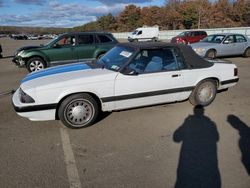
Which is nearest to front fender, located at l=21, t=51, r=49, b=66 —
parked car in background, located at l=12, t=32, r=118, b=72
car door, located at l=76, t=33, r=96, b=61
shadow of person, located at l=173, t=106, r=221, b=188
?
parked car in background, located at l=12, t=32, r=118, b=72

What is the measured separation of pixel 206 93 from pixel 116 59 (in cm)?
227

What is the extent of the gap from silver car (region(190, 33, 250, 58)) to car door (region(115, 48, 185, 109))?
823cm

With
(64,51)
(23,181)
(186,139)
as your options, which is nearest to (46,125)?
(23,181)

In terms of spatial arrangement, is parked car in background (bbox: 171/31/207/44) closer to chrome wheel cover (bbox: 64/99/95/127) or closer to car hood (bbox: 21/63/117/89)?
car hood (bbox: 21/63/117/89)

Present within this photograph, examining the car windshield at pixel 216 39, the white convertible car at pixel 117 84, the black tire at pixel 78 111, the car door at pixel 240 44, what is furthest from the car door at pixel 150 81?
the car door at pixel 240 44

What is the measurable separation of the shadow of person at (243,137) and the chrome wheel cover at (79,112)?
2.56 meters

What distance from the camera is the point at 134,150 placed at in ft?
12.2

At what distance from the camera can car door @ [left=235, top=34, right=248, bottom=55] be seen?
13.9m

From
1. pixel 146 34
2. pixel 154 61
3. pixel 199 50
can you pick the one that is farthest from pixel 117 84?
pixel 146 34

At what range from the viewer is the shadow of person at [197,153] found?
9.91 ft

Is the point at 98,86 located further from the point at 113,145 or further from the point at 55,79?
the point at 113,145

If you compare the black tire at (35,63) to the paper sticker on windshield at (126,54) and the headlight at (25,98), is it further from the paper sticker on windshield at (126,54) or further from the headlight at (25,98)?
the headlight at (25,98)

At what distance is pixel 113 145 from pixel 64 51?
22.4 feet

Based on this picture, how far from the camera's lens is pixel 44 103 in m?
4.13
